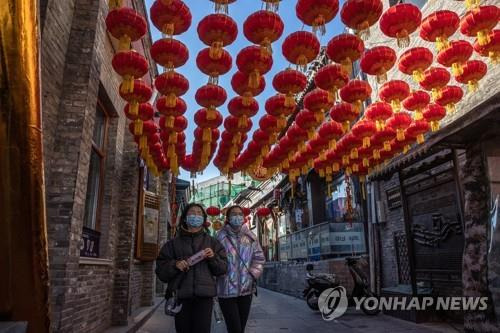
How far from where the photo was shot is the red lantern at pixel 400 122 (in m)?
7.57

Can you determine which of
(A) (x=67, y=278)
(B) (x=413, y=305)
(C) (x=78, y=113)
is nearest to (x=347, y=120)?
(B) (x=413, y=305)

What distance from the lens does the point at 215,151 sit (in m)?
10.4

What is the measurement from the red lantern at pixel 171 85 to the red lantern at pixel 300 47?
1.85 m

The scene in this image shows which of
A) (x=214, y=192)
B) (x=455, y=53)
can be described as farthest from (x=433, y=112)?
(x=214, y=192)

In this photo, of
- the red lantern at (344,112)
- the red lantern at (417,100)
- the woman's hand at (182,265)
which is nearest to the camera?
the woman's hand at (182,265)

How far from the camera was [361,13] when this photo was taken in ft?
15.1

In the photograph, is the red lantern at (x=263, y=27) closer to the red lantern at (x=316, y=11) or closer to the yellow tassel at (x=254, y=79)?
the red lantern at (x=316, y=11)

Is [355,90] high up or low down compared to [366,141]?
up

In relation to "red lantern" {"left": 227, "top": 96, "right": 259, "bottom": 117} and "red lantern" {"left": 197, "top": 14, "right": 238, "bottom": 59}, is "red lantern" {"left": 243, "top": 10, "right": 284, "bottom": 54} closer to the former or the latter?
"red lantern" {"left": 197, "top": 14, "right": 238, "bottom": 59}

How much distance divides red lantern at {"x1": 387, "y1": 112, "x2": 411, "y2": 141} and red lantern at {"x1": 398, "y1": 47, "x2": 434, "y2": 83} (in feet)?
5.42

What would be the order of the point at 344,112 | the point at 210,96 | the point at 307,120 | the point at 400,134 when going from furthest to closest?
the point at 400,134
the point at 307,120
the point at 344,112
the point at 210,96

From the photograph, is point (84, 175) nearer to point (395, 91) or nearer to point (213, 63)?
point (213, 63)

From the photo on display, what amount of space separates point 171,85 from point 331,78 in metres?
2.65

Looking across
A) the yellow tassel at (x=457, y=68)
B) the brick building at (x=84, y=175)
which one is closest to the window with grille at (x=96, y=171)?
the brick building at (x=84, y=175)
